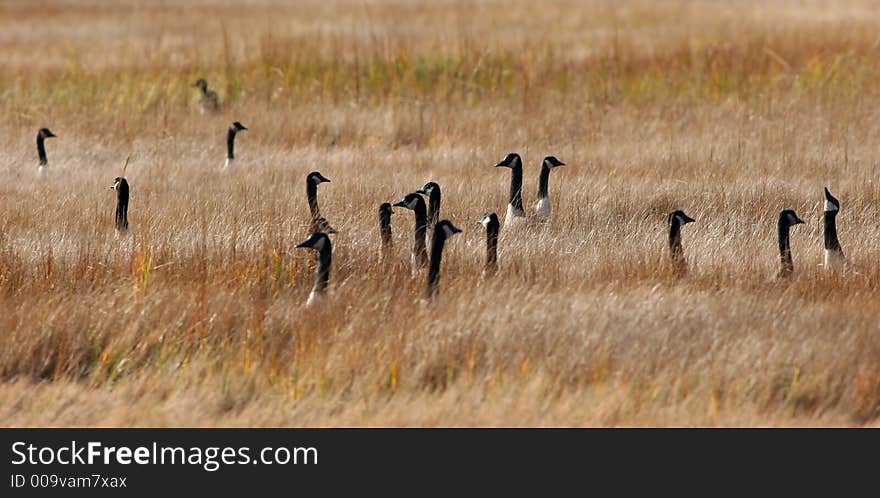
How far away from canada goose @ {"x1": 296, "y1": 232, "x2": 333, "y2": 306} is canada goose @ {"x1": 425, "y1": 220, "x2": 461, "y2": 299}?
0.61m

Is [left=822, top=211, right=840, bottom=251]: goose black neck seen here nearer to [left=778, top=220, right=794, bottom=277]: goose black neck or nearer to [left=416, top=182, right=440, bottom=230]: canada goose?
[left=778, top=220, right=794, bottom=277]: goose black neck

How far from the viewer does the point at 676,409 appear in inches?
236

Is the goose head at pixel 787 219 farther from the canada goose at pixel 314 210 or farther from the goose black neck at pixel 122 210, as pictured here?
the goose black neck at pixel 122 210

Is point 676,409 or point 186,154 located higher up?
point 186,154

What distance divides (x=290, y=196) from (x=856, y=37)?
1184 centimetres

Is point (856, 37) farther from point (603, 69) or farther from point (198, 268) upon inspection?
point (198, 268)

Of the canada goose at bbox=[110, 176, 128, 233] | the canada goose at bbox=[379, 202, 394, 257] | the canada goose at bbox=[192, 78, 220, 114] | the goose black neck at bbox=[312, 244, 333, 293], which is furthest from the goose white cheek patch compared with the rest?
the canada goose at bbox=[192, 78, 220, 114]

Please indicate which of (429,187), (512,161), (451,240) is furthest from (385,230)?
(512,161)

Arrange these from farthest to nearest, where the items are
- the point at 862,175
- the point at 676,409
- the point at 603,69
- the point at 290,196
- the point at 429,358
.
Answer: the point at 603,69 < the point at 862,175 < the point at 290,196 < the point at 429,358 < the point at 676,409

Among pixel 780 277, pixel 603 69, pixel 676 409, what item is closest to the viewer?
pixel 676 409

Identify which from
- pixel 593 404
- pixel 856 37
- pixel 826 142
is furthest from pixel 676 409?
pixel 856 37

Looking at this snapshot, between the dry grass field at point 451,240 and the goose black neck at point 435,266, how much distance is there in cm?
11

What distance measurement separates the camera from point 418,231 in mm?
8055

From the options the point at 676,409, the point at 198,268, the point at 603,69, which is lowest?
the point at 676,409
